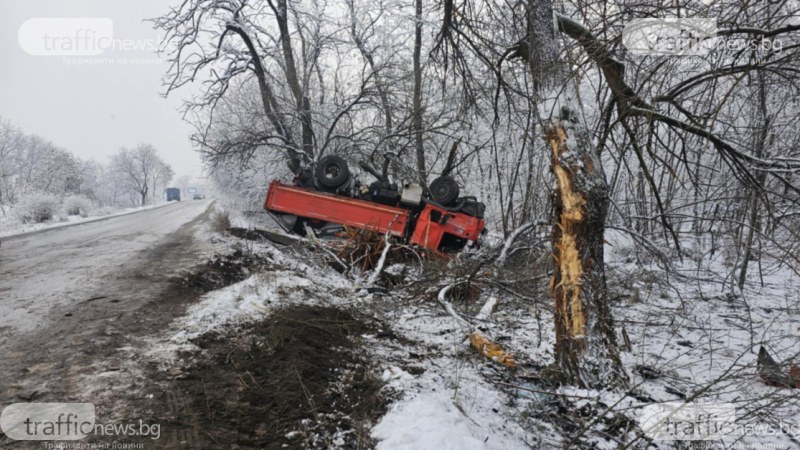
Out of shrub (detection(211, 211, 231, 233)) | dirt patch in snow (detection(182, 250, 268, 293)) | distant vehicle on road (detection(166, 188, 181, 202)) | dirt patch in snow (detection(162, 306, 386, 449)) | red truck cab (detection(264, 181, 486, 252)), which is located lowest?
distant vehicle on road (detection(166, 188, 181, 202))

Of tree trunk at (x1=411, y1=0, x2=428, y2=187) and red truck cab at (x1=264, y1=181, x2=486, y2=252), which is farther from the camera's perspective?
tree trunk at (x1=411, y1=0, x2=428, y2=187)

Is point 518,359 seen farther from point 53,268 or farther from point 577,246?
point 53,268

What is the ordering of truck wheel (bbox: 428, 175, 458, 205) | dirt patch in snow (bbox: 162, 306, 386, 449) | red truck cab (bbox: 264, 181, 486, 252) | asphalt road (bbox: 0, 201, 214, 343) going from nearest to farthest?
dirt patch in snow (bbox: 162, 306, 386, 449)
asphalt road (bbox: 0, 201, 214, 343)
red truck cab (bbox: 264, 181, 486, 252)
truck wheel (bbox: 428, 175, 458, 205)

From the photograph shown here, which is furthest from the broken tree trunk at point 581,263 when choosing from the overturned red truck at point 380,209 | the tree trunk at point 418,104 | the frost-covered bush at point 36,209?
the frost-covered bush at point 36,209

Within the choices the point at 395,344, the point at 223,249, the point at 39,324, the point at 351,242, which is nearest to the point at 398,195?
the point at 351,242

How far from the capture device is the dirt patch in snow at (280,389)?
218cm

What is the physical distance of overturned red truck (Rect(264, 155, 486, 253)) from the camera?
802 cm

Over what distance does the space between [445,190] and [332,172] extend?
2728 mm

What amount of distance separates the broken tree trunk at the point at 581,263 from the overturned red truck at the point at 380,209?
4.75 meters

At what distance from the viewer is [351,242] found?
7211mm

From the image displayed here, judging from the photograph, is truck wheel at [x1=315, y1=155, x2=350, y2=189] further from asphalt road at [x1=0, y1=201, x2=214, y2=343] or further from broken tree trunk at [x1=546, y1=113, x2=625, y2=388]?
broken tree trunk at [x1=546, y1=113, x2=625, y2=388]

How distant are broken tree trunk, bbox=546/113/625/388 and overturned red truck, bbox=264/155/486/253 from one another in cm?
475

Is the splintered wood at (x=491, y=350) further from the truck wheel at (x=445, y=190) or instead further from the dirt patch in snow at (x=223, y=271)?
the truck wheel at (x=445, y=190)

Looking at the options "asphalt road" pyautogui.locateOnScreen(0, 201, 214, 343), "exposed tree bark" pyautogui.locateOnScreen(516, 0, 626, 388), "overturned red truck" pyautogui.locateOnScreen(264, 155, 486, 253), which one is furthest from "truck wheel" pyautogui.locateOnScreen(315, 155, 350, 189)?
"exposed tree bark" pyautogui.locateOnScreen(516, 0, 626, 388)
